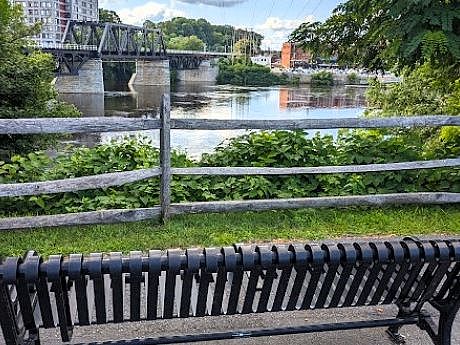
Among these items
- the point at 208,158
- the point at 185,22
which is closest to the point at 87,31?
the point at 185,22

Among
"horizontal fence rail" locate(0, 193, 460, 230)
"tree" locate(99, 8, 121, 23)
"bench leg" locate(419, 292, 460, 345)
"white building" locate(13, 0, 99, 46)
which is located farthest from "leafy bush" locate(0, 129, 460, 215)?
"tree" locate(99, 8, 121, 23)

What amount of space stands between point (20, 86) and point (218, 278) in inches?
298

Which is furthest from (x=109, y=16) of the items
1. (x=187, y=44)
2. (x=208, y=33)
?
(x=208, y=33)

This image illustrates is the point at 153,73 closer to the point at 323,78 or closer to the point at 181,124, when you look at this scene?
the point at 323,78

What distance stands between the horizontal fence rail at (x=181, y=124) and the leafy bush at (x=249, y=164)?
666mm

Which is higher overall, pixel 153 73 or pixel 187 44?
pixel 187 44

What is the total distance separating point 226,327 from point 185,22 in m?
128

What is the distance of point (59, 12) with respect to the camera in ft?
323

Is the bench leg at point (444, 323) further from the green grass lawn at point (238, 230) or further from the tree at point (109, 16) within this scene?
the tree at point (109, 16)

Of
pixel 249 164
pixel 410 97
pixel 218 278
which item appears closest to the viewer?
pixel 218 278

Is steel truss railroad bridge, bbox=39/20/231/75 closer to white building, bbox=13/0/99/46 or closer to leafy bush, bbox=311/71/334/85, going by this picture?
white building, bbox=13/0/99/46

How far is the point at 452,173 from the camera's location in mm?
5285

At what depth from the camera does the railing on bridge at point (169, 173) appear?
4.00 m

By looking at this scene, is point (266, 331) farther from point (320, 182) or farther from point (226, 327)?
point (320, 182)
